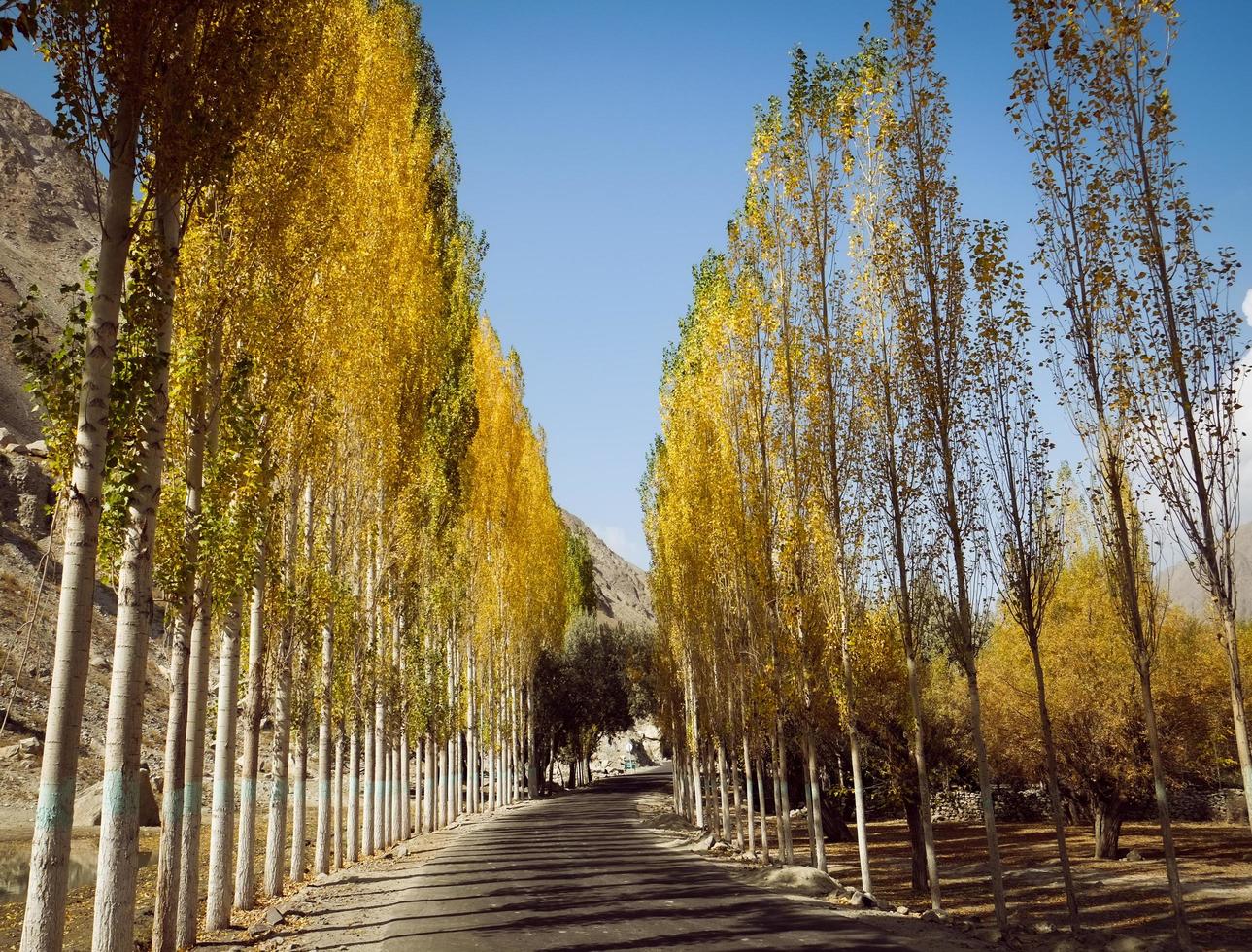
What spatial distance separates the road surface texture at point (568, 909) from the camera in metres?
11.5

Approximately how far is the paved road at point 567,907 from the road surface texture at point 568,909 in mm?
23

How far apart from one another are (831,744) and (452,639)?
16.0 meters

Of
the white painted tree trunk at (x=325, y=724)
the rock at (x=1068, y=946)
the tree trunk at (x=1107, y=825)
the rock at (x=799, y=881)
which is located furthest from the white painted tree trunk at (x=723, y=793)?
the rock at (x=1068, y=946)

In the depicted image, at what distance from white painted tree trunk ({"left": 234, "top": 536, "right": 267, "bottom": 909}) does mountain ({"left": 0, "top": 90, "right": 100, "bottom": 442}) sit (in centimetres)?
8749

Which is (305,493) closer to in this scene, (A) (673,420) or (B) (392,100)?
(B) (392,100)

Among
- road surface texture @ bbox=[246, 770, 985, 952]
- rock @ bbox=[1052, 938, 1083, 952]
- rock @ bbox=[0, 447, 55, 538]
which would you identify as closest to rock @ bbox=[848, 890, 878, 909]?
road surface texture @ bbox=[246, 770, 985, 952]

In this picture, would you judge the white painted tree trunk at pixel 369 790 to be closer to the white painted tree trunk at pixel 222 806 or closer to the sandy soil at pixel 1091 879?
the white painted tree trunk at pixel 222 806

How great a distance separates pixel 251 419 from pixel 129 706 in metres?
4.53

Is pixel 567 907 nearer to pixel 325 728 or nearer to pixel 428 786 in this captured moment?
pixel 325 728

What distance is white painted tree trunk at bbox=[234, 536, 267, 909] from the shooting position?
14.8 m

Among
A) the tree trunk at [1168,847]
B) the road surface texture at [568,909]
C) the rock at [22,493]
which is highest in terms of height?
the rock at [22,493]

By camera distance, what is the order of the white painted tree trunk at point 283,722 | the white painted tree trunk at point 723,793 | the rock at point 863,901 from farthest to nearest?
1. the white painted tree trunk at point 723,793
2. the white painted tree trunk at point 283,722
3. the rock at point 863,901

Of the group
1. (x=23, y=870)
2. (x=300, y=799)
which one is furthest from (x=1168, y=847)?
(x=23, y=870)

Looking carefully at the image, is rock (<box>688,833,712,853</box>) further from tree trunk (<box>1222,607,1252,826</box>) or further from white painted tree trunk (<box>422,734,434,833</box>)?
tree trunk (<box>1222,607,1252,826</box>)
